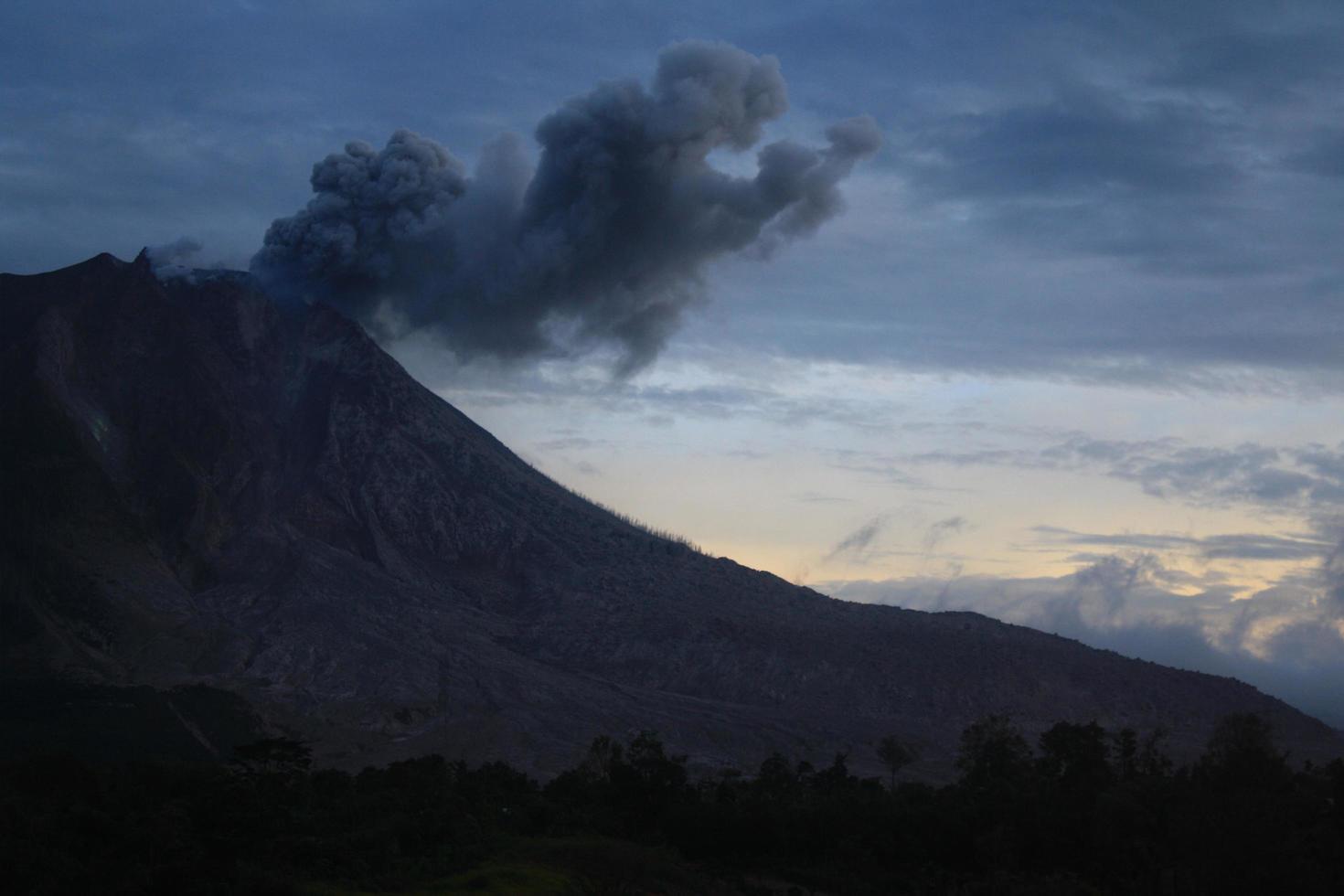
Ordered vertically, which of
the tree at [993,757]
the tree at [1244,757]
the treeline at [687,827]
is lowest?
the treeline at [687,827]

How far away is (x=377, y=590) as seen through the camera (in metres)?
136

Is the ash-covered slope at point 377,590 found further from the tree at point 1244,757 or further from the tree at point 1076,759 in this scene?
the tree at point 1244,757

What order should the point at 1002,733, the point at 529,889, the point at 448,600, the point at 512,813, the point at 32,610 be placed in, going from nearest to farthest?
the point at 529,889
the point at 512,813
the point at 1002,733
the point at 32,610
the point at 448,600

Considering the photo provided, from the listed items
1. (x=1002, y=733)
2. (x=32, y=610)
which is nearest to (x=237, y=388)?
(x=32, y=610)

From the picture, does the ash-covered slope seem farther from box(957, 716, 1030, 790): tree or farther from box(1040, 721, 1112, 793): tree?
box(1040, 721, 1112, 793): tree

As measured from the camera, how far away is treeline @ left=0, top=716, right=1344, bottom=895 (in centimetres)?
4128

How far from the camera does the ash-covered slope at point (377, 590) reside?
116 metres

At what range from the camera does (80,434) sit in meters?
135

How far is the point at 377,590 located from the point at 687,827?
246ft

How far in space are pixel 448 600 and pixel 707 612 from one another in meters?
27.6

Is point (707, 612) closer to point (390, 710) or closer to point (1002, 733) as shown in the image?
point (390, 710)

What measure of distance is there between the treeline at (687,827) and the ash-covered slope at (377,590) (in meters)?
36.6

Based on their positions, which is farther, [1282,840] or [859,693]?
[859,693]

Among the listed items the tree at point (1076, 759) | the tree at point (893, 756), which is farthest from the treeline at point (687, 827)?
the tree at point (893, 756)
